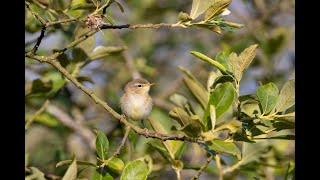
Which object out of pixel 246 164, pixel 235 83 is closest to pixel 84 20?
pixel 235 83

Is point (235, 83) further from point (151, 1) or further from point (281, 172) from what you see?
point (151, 1)

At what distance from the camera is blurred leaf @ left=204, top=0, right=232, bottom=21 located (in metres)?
1.97

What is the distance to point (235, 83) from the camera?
192 centimetres

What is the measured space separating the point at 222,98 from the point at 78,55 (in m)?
1.23

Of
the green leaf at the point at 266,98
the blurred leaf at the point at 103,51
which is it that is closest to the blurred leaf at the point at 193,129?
the green leaf at the point at 266,98

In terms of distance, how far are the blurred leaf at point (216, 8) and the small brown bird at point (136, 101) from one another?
5.26ft

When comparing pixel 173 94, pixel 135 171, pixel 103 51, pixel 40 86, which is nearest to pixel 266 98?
pixel 135 171

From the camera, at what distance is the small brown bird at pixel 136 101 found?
3.61 m

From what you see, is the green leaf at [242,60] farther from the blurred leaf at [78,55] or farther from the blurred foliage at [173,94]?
the blurred leaf at [78,55]

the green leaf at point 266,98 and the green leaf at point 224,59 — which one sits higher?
the green leaf at point 224,59

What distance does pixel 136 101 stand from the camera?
3.75 m
